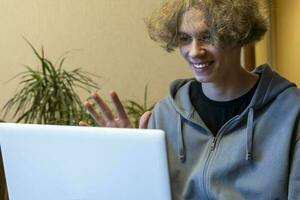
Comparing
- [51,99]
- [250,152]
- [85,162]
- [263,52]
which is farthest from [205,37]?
[263,52]

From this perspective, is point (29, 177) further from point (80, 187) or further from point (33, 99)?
point (33, 99)

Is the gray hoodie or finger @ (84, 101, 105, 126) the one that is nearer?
the gray hoodie

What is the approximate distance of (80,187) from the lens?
869mm

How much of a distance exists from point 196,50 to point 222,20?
95mm

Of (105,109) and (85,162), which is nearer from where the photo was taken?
(85,162)

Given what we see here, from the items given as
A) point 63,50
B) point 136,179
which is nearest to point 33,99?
point 63,50

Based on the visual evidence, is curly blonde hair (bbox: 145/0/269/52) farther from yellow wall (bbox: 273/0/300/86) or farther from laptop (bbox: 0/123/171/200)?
yellow wall (bbox: 273/0/300/86)

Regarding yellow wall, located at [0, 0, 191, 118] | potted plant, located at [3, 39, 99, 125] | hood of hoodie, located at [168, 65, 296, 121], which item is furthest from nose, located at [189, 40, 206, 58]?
yellow wall, located at [0, 0, 191, 118]

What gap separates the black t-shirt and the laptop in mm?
455

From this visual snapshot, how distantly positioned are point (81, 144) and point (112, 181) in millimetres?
87

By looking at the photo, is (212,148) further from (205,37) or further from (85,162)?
(85,162)

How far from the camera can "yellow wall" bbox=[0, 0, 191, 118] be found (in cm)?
235

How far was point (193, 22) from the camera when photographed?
116 centimetres

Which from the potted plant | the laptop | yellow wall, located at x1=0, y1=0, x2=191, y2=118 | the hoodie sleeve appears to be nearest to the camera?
the laptop
